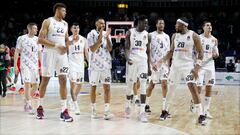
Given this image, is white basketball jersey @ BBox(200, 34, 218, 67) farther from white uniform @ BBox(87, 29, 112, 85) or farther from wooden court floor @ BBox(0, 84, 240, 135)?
white uniform @ BBox(87, 29, 112, 85)

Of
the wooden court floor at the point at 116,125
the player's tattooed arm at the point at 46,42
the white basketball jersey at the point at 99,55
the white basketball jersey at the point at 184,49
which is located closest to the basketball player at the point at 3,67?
the wooden court floor at the point at 116,125

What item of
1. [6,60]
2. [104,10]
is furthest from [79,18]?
[6,60]

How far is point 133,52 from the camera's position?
7.95 m

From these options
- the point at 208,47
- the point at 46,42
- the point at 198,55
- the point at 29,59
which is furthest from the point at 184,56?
the point at 29,59

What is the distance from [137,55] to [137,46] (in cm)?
19

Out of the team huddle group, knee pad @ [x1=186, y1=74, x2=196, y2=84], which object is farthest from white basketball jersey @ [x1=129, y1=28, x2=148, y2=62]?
knee pad @ [x1=186, y1=74, x2=196, y2=84]

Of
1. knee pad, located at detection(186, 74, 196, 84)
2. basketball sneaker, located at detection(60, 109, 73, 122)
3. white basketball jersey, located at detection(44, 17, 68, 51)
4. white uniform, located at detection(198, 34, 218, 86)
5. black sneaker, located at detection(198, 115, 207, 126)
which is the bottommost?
black sneaker, located at detection(198, 115, 207, 126)

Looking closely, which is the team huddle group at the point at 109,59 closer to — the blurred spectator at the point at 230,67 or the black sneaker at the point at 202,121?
the black sneaker at the point at 202,121

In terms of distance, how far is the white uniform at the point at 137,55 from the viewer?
310 inches

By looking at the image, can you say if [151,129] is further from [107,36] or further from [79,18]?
[79,18]

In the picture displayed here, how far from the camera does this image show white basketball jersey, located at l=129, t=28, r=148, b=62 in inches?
311

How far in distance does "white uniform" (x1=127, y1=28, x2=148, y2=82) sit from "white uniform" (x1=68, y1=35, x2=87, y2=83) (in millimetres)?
1550

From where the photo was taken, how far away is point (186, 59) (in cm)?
778

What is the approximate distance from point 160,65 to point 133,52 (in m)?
1.27
